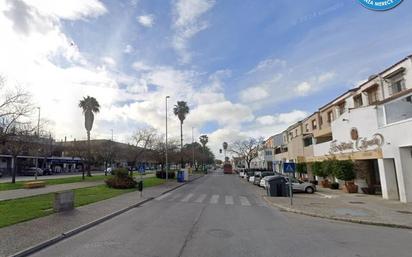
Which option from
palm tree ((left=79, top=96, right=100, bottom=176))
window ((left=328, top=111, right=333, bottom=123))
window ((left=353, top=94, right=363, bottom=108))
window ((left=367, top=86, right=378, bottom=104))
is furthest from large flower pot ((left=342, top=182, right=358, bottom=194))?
palm tree ((left=79, top=96, right=100, bottom=176))

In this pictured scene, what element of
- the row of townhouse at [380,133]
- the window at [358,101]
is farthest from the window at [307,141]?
the window at [358,101]

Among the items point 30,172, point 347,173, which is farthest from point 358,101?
point 30,172

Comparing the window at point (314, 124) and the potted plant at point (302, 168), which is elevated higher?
the window at point (314, 124)

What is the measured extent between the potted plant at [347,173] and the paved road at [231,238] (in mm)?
12375

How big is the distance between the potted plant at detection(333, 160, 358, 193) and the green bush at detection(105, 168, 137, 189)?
742 inches

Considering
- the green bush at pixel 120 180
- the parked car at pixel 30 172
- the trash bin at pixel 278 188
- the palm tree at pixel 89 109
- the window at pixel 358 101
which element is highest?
the palm tree at pixel 89 109

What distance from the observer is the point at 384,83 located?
2362 centimetres

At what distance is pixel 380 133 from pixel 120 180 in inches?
875

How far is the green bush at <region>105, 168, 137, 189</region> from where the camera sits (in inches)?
1111

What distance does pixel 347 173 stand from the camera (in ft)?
76.1

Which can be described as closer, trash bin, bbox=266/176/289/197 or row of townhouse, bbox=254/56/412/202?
row of townhouse, bbox=254/56/412/202

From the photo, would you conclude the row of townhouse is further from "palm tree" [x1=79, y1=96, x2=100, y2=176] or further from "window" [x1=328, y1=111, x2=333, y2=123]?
"palm tree" [x1=79, y1=96, x2=100, y2=176]

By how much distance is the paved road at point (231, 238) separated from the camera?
7.44 meters

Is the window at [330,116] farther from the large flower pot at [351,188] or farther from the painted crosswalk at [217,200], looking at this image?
the painted crosswalk at [217,200]
